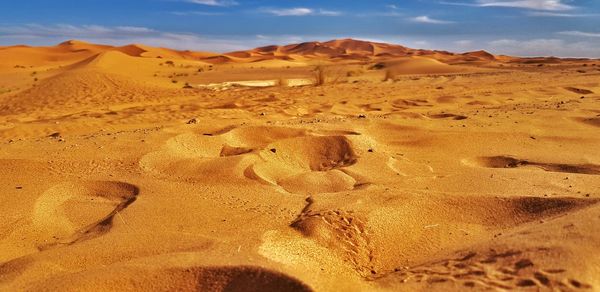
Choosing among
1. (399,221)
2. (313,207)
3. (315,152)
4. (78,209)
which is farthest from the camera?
(315,152)

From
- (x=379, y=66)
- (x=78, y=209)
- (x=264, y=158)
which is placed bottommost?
(x=379, y=66)

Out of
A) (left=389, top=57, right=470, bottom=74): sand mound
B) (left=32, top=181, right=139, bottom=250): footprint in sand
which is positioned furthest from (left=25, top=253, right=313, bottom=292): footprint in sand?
(left=389, top=57, right=470, bottom=74): sand mound

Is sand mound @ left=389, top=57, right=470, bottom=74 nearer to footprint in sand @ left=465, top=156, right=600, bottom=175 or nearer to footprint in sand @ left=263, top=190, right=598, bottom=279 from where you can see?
footprint in sand @ left=465, top=156, right=600, bottom=175

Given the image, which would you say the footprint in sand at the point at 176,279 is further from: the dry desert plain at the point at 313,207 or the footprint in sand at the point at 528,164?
the footprint in sand at the point at 528,164

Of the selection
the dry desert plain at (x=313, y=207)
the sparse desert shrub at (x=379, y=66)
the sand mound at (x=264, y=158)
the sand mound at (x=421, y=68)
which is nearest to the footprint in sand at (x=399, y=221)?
the dry desert plain at (x=313, y=207)

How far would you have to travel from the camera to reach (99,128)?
7.26 metres

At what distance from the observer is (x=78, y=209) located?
3406mm

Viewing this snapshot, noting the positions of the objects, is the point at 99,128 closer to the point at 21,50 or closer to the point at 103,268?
the point at 103,268

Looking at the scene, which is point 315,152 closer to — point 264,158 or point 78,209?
point 264,158

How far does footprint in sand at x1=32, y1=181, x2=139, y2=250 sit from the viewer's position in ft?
9.77

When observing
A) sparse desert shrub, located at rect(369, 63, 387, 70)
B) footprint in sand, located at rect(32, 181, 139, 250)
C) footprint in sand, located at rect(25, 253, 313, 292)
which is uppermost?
footprint in sand, located at rect(25, 253, 313, 292)

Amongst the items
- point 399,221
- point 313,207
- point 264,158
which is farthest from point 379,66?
point 399,221

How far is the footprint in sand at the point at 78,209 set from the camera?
2979 mm

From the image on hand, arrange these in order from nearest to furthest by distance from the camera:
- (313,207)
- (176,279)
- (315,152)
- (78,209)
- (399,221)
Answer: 1. (176,279)
2. (399,221)
3. (313,207)
4. (78,209)
5. (315,152)
